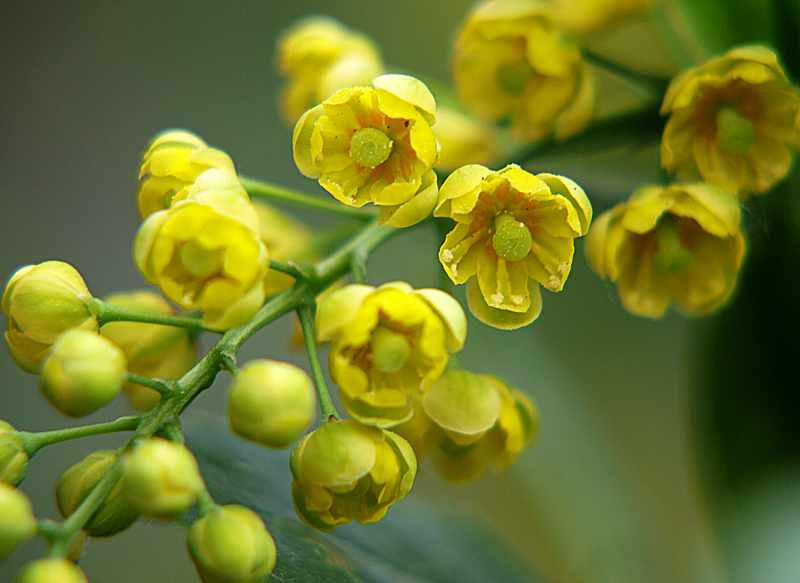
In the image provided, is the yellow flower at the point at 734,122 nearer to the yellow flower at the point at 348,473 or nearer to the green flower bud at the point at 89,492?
the yellow flower at the point at 348,473

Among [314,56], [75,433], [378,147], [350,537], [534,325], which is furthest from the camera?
[534,325]

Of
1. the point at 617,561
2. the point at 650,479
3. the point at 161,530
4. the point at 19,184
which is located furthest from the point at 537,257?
the point at 19,184

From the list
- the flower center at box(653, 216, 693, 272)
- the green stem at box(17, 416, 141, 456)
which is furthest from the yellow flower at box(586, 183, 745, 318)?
the green stem at box(17, 416, 141, 456)

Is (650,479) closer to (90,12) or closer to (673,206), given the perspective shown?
(673,206)

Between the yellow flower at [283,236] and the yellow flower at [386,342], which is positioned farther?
the yellow flower at [283,236]

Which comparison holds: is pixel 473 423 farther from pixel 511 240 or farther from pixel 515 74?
pixel 515 74

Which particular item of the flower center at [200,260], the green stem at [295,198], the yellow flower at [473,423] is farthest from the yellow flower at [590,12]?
the flower center at [200,260]

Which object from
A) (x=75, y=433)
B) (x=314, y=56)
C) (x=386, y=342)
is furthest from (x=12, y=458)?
(x=314, y=56)
